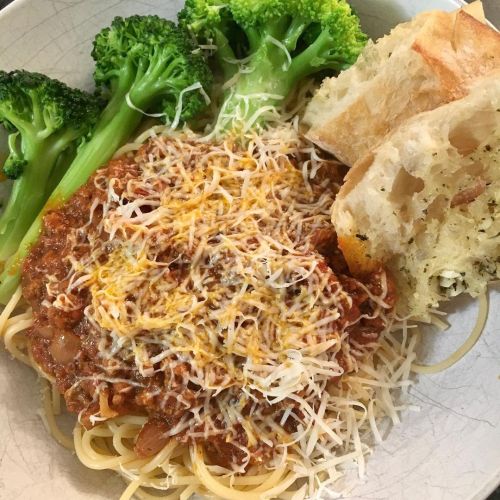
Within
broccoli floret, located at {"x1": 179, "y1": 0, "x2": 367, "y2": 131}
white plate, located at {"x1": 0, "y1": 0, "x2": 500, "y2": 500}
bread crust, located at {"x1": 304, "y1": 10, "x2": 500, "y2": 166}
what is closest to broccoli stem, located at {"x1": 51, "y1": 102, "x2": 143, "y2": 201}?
white plate, located at {"x1": 0, "y1": 0, "x2": 500, "y2": 500}

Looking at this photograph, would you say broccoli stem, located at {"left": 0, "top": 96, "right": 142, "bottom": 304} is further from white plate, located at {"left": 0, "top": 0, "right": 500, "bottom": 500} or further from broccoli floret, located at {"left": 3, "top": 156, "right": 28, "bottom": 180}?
white plate, located at {"left": 0, "top": 0, "right": 500, "bottom": 500}

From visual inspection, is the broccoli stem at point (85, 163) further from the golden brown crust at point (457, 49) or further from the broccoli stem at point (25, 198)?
the golden brown crust at point (457, 49)

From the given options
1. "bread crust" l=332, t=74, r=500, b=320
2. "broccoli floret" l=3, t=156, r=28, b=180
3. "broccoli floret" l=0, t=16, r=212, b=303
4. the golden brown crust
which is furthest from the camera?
"broccoli floret" l=0, t=16, r=212, b=303

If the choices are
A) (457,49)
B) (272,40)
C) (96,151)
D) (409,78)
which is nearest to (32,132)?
(96,151)

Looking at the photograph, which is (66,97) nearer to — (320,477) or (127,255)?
(127,255)

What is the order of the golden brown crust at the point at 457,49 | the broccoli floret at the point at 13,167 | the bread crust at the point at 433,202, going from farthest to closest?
the broccoli floret at the point at 13,167 → the golden brown crust at the point at 457,49 → the bread crust at the point at 433,202

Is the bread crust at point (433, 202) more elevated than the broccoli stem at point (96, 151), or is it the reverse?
the broccoli stem at point (96, 151)

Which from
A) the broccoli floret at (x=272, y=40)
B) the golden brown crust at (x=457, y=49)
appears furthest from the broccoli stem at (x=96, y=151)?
the golden brown crust at (x=457, y=49)
